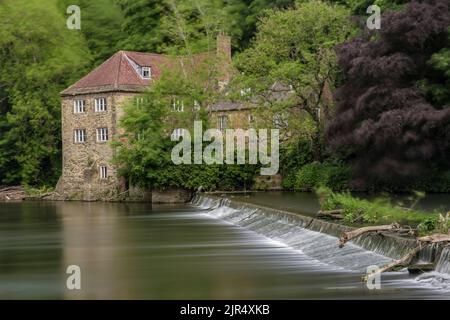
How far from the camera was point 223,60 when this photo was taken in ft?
184

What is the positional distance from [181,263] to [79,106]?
3733 cm

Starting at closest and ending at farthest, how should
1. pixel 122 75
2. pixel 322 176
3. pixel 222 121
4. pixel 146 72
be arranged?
pixel 322 176 → pixel 122 75 → pixel 146 72 → pixel 222 121

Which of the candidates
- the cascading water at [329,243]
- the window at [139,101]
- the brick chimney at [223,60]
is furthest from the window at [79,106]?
the cascading water at [329,243]

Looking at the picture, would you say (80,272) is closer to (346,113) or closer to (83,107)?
(346,113)

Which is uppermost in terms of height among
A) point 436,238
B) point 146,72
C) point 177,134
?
point 146,72

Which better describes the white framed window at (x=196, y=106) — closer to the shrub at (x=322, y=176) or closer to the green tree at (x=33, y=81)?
the shrub at (x=322, y=176)

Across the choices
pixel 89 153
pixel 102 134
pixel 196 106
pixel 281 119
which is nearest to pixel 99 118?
pixel 102 134

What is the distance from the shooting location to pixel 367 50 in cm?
4609

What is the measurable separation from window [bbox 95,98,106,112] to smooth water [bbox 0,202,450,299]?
20236mm

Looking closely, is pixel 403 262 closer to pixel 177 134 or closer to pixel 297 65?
pixel 297 65

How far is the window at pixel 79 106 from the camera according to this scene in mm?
59281

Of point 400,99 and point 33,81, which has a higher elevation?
point 33,81

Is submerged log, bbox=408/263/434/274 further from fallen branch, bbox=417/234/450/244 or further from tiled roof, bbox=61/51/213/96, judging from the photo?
tiled roof, bbox=61/51/213/96
